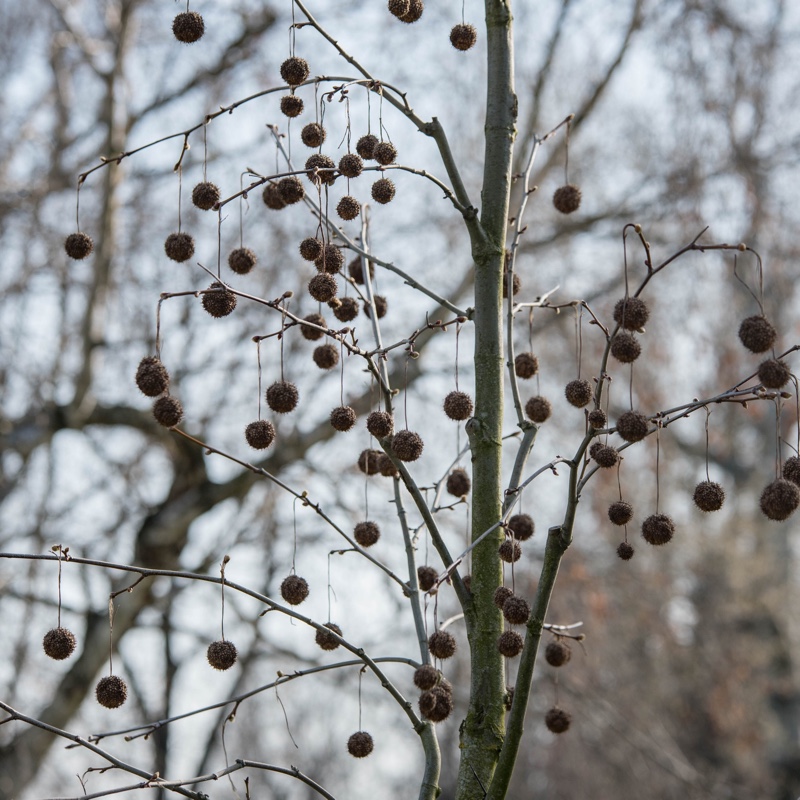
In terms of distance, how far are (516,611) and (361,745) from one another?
0.44 meters

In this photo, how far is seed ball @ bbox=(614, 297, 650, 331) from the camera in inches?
71.1

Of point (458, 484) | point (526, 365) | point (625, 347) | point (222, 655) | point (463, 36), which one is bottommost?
point (222, 655)

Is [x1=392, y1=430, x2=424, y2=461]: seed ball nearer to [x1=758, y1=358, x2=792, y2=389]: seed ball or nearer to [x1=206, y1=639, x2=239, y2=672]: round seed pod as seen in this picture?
[x1=206, y1=639, x2=239, y2=672]: round seed pod

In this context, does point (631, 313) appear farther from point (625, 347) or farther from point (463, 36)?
point (463, 36)

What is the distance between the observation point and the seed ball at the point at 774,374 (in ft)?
5.41

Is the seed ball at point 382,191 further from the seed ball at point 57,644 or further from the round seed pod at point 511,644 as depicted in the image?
the seed ball at point 57,644

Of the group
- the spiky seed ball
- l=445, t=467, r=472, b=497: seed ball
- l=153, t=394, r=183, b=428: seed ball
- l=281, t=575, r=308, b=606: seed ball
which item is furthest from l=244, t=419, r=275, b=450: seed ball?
l=445, t=467, r=472, b=497: seed ball

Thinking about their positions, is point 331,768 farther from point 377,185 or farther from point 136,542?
point 377,185

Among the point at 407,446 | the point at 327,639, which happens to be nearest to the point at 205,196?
the point at 407,446

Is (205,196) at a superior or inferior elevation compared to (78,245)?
superior

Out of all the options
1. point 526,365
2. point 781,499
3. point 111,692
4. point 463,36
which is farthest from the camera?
point 526,365

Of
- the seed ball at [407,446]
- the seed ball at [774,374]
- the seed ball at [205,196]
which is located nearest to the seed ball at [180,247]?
the seed ball at [205,196]

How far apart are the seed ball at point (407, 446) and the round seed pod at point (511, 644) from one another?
0.36 meters

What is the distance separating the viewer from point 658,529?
2037mm
